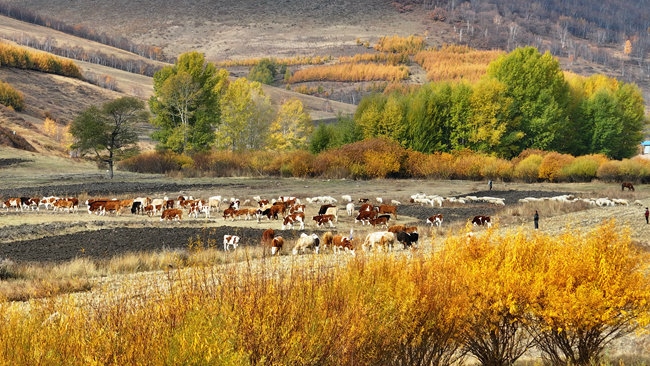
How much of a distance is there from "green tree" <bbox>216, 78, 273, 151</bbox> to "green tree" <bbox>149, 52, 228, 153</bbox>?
1.72m

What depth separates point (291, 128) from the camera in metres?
88.4

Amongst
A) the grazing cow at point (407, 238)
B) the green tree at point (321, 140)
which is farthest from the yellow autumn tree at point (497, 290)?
the green tree at point (321, 140)

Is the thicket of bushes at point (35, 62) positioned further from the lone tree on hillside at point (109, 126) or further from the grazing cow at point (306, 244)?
the grazing cow at point (306, 244)

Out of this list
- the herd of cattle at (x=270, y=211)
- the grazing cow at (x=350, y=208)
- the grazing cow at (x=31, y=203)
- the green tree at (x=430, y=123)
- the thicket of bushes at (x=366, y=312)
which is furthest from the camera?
the green tree at (x=430, y=123)

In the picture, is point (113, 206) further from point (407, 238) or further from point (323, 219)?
point (407, 238)

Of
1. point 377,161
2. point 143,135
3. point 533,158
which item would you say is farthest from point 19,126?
point 533,158

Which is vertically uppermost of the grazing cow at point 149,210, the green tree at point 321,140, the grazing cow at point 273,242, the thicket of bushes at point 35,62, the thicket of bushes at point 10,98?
the thicket of bushes at point 35,62

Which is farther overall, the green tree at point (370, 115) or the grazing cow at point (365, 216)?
the green tree at point (370, 115)

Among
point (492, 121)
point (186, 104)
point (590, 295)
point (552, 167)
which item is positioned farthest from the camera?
point (186, 104)

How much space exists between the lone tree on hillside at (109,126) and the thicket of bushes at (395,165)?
22.7 feet

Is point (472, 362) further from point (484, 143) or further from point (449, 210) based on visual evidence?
point (484, 143)

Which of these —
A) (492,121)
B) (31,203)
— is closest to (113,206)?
(31,203)

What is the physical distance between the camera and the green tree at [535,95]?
226ft

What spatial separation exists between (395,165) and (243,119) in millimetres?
20528
